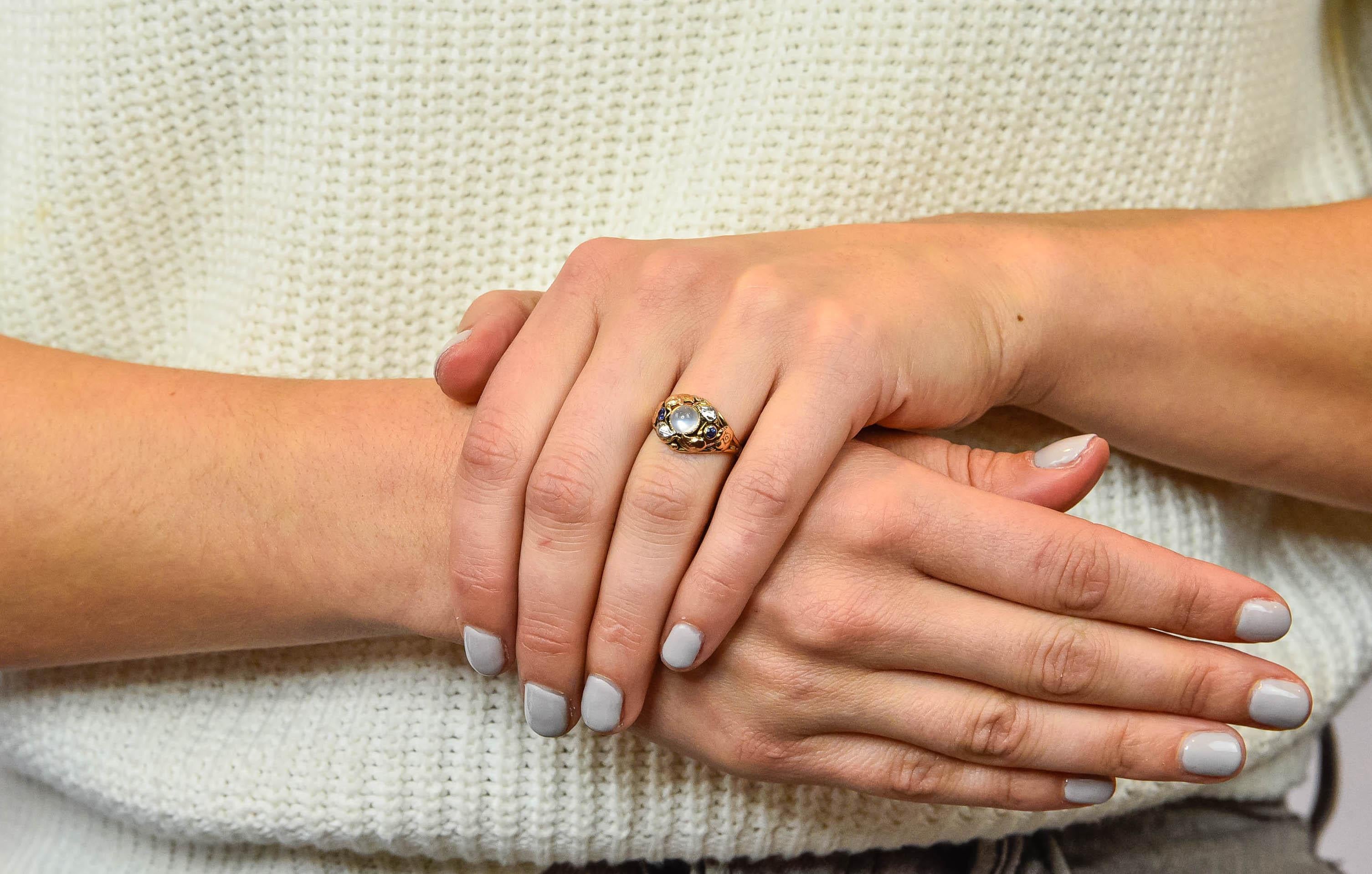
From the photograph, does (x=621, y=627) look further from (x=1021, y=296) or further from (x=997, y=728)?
(x=1021, y=296)

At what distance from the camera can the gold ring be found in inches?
20.1

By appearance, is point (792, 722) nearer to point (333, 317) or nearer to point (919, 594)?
point (919, 594)

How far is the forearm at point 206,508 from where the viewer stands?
Result: 0.61 metres

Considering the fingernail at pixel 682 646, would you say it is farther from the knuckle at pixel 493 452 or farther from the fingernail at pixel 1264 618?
the fingernail at pixel 1264 618

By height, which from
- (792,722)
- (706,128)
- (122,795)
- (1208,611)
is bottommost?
(122,795)

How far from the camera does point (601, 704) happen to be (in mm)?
542

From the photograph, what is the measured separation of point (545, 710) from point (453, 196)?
1.33 feet

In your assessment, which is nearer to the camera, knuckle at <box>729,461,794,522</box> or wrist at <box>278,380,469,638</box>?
knuckle at <box>729,461,794,522</box>

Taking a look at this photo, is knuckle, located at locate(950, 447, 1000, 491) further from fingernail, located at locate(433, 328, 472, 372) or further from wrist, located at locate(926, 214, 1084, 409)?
fingernail, located at locate(433, 328, 472, 372)

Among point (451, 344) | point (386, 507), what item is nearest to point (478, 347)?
point (451, 344)

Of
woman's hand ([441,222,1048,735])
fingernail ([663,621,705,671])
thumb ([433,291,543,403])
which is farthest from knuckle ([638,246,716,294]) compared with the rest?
fingernail ([663,621,705,671])

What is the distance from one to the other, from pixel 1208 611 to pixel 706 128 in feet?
1.66

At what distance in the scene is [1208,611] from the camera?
1.84 feet

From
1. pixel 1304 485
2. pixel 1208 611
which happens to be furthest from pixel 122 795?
pixel 1304 485
